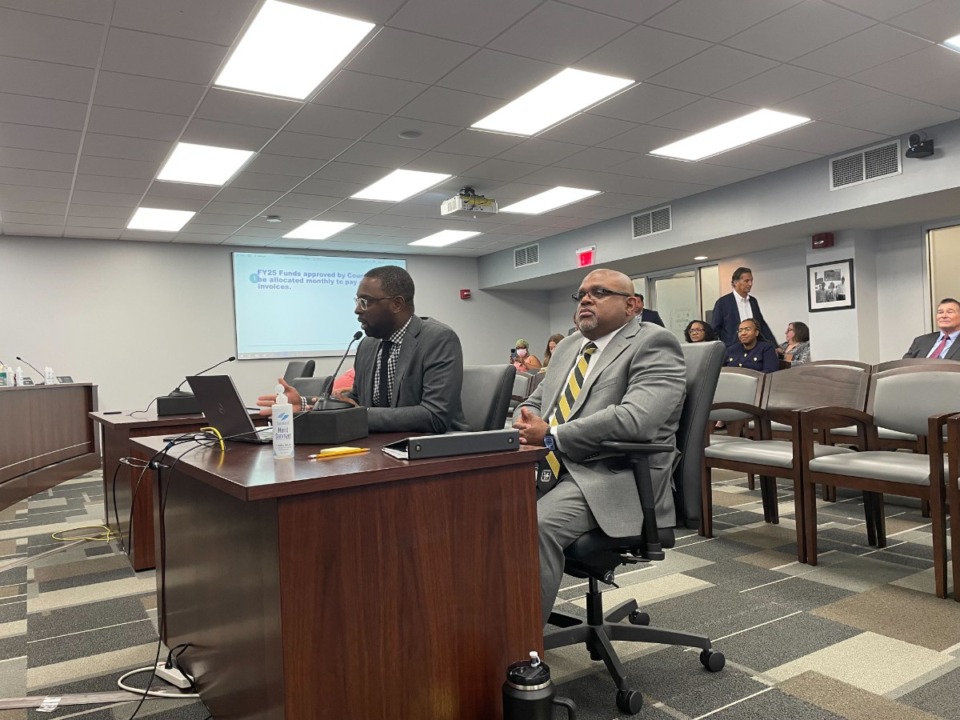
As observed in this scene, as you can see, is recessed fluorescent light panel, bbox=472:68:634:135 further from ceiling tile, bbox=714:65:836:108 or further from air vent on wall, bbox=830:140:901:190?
air vent on wall, bbox=830:140:901:190

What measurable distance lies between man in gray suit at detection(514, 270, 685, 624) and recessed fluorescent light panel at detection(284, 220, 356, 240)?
616cm

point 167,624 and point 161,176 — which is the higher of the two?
point 161,176

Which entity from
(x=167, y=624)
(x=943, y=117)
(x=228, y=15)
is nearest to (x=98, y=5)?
(x=228, y=15)

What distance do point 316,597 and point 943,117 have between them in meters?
5.65

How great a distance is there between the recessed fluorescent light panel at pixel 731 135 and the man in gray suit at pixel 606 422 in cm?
351

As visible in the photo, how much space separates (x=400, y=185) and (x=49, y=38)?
131 inches

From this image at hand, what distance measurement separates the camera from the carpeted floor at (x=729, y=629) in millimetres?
1806

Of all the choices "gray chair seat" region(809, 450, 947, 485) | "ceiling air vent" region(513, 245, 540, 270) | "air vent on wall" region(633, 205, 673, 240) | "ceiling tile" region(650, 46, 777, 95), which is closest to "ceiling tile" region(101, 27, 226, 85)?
"ceiling tile" region(650, 46, 777, 95)

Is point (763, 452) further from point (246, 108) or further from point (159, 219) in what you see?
point (159, 219)

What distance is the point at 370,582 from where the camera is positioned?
4.27ft

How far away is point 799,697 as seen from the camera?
5.86ft

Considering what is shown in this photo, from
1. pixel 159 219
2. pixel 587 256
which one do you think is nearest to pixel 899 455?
pixel 587 256

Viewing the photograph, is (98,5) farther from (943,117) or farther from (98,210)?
(943,117)

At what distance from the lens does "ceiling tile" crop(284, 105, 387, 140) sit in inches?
177
